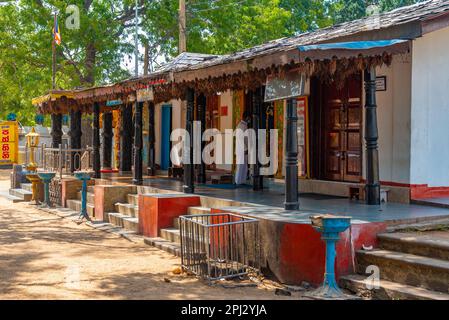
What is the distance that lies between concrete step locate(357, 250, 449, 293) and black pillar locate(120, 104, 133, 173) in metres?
13.9

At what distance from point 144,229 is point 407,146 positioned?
16.9 ft

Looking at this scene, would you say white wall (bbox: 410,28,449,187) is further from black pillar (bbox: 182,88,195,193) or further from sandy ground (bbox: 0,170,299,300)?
black pillar (bbox: 182,88,195,193)

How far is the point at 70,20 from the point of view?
26609 mm

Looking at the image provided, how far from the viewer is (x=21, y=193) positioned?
59.8 feet

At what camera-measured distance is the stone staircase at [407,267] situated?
6355 mm

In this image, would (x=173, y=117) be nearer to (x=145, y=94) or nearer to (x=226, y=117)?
(x=226, y=117)

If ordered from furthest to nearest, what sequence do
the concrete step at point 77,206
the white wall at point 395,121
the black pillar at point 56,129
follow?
the black pillar at point 56,129 → the concrete step at point 77,206 → the white wall at point 395,121

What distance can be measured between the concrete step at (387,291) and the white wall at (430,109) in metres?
3.68

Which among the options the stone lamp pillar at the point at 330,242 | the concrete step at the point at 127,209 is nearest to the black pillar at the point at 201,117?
the concrete step at the point at 127,209

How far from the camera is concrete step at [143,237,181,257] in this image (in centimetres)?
959

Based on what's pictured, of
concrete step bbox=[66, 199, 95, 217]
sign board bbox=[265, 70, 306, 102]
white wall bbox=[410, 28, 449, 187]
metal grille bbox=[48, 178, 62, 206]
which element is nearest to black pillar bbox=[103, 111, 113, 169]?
metal grille bbox=[48, 178, 62, 206]

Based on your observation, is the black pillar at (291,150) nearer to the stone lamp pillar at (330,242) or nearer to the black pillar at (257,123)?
the stone lamp pillar at (330,242)

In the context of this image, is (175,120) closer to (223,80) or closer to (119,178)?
(119,178)

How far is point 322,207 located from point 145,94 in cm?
583
